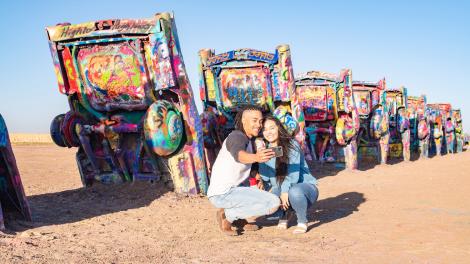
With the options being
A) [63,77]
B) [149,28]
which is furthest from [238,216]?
[63,77]

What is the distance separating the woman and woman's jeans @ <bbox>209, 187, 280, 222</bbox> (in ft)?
0.66

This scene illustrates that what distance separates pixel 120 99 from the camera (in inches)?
258

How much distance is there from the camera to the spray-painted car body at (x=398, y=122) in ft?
48.2

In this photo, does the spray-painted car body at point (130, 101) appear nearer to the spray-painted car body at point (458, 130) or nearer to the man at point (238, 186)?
the man at point (238, 186)

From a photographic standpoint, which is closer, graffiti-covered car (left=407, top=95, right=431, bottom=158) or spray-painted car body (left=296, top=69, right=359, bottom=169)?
spray-painted car body (left=296, top=69, right=359, bottom=169)

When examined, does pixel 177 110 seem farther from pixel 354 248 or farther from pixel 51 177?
pixel 51 177

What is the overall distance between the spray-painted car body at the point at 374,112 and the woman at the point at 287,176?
850cm

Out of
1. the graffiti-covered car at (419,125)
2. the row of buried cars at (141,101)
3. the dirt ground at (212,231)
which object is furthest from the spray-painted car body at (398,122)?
the dirt ground at (212,231)

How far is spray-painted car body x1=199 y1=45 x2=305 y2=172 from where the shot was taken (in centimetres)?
866

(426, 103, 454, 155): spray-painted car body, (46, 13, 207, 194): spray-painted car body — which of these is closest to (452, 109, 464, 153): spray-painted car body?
(426, 103, 454, 155): spray-painted car body

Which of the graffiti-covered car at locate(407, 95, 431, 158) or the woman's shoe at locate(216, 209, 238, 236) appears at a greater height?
the woman's shoe at locate(216, 209, 238, 236)

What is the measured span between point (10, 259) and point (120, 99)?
3613 mm

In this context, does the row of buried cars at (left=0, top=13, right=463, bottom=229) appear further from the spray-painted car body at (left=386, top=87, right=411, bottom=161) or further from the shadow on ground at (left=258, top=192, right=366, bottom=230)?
the spray-painted car body at (left=386, top=87, right=411, bottom=161)

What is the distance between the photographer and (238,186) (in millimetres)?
4344
